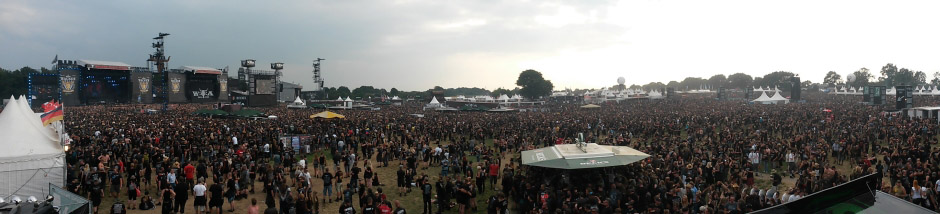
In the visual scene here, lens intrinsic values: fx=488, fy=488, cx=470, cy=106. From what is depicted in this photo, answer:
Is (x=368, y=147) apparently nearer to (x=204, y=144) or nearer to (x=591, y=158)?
(x=204, y=144)

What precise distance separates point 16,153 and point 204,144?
24.6ft

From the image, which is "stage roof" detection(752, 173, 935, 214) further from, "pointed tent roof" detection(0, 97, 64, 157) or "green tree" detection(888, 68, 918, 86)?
"green tree" detection(888, 68, 918, 86)

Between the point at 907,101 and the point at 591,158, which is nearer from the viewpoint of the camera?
the point at 591,158

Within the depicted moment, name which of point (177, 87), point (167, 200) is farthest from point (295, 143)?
point (177, 87)

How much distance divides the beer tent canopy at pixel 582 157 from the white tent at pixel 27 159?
1200 cm

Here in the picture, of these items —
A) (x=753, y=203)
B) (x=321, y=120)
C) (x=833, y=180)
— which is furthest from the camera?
(x=321, y=120)

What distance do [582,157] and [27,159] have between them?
543 inches

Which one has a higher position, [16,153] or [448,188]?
[16,153]

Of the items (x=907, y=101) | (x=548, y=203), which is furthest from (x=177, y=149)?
(x=907, y=101)

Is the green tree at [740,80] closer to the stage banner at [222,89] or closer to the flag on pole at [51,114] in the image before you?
the stage banner at [222,89]

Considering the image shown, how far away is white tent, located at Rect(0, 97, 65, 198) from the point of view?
38.3 ft

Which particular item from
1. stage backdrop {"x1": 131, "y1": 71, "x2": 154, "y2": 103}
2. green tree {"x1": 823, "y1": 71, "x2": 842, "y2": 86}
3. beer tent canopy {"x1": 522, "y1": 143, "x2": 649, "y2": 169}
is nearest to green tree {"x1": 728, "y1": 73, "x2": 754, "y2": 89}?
green tree {"x1": 823, "y1": 71, "x2": 842, "y2": 86}

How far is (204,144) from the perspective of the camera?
64.3 feet

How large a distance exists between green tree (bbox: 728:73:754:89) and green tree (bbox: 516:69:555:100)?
202 ft
